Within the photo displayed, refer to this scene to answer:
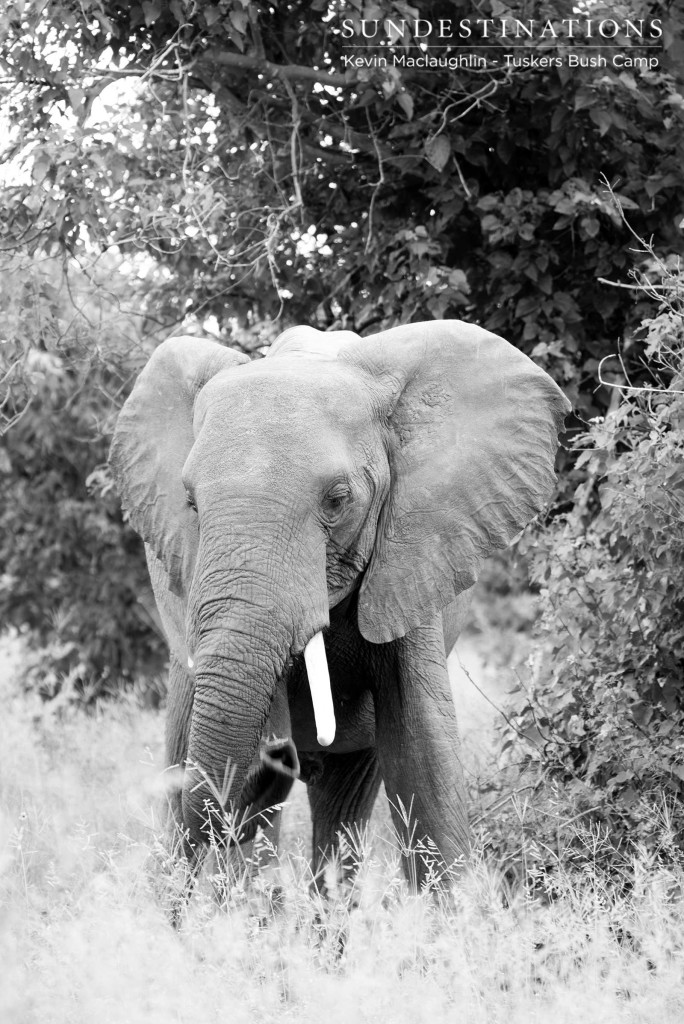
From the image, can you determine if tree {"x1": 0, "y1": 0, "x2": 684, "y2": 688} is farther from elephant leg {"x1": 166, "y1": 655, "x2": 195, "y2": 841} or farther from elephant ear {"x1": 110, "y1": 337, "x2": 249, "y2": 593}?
elephant leg {"x1": 166, "y1": 655, "x2": 195, "y2": 841}

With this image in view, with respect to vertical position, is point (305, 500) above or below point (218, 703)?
above

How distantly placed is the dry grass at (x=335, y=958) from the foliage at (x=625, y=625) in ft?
1.93

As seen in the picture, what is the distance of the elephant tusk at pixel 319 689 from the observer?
4121 mm

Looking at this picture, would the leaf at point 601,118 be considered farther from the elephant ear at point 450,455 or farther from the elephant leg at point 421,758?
the elephant leg at point 421,758

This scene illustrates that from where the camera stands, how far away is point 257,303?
7.59 m

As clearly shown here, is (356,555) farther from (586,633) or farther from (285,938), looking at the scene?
(586,633)

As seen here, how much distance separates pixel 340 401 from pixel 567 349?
2.43 m

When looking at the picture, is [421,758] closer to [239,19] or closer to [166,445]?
[166,445]

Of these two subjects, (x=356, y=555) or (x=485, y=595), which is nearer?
(x=356, y=555)

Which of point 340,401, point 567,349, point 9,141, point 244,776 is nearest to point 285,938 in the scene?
point 244,776

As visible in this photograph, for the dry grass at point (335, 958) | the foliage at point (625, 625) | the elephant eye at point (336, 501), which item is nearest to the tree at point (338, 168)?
the foliage at point (625, 625)

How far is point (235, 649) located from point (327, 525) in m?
0.53

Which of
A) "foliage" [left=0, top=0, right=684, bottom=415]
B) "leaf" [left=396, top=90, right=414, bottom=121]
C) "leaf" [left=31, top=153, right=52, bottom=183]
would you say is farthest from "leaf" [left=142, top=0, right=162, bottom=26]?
"leaf" [left=396, top=90, right=414, bottom=121]

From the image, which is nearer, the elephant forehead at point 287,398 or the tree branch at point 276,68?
the elephant forehead at point 287,398
